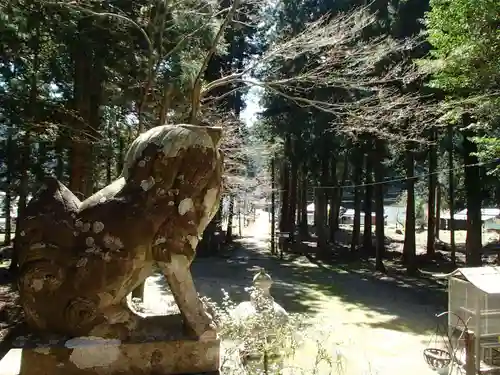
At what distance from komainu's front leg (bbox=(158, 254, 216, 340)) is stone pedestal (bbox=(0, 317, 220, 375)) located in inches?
3.9

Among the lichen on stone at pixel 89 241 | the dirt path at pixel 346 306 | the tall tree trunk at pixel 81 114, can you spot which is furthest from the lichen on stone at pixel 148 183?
the tall tree trunk at pixel 81 114

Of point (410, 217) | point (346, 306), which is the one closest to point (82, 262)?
point (346, 306)

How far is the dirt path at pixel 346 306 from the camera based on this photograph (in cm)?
863

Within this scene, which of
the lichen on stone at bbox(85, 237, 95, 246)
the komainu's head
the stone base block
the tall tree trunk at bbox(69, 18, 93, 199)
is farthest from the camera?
the tall tree trunk at bbox(69, 18, 93, 199)

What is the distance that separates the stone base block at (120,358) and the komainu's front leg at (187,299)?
0.35 feet

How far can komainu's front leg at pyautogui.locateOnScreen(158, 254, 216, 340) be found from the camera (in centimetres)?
397

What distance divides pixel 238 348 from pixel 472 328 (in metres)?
5.45

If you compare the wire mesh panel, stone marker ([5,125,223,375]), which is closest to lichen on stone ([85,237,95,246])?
stone marker ([5,125,223,375])

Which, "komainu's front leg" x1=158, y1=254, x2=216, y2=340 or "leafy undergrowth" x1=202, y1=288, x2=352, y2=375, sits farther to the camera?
"leafy undergrowth" x1=202, y1=288, x2=352, y2=375

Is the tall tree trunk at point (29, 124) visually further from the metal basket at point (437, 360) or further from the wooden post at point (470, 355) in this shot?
the wooden post at point (470, 355)

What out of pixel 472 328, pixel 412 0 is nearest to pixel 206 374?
pixel 472 328

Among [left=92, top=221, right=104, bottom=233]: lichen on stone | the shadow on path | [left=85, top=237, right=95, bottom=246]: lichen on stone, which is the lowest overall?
the shadow on path

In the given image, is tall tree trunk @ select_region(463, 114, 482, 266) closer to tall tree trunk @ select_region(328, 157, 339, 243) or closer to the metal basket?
tall tree trunk @ select_region(328, 157, 339, 243)

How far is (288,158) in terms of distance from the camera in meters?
26.0
